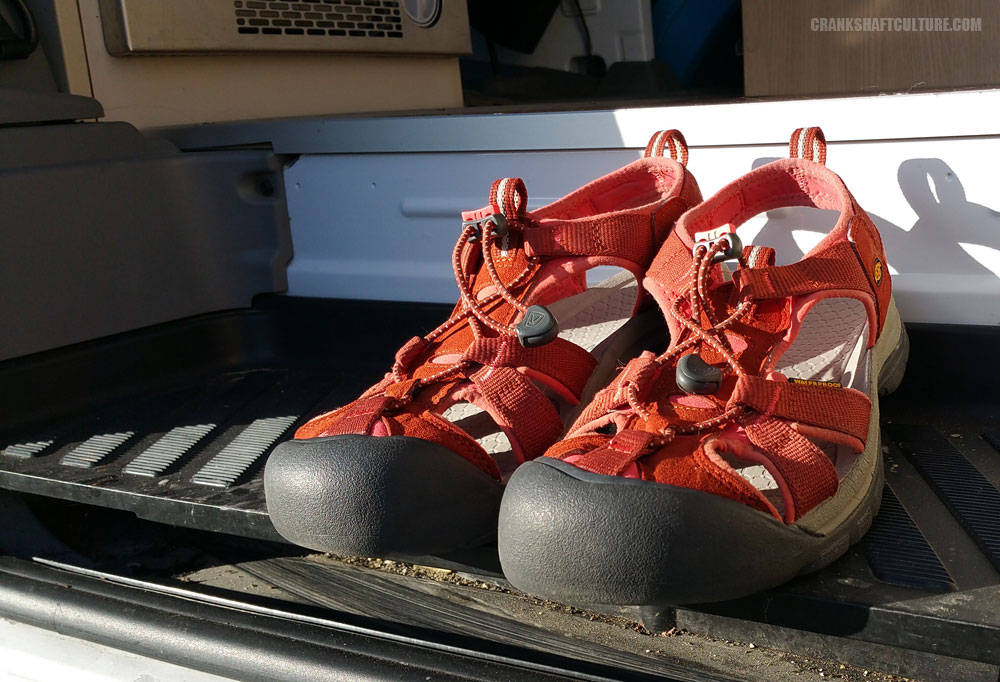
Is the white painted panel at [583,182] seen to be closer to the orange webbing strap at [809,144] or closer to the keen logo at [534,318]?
the orange webbing strap at [809,144]

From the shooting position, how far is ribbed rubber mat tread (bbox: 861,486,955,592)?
26.7 inches

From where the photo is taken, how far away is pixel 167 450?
1.09m

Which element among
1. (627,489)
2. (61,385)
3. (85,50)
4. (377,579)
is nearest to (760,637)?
(627,489)

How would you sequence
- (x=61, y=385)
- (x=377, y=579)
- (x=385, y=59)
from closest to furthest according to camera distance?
(x=377, y=579) < (x=61, y=385) < (x=385, y=59)

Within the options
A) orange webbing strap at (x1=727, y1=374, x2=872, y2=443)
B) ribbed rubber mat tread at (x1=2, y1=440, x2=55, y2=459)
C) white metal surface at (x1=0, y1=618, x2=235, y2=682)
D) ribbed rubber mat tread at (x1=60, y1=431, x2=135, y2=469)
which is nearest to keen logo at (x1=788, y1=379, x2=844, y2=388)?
orange webbing strap at (x1=727, y1=374, x2=872, y2=443)

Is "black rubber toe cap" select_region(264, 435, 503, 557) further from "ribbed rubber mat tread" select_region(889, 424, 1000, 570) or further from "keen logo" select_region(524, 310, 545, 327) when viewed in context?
"ribbed rubber mat tread" select_region(889, 424, 1000, 570)

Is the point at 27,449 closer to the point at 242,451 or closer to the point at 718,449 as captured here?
the point at 242,451

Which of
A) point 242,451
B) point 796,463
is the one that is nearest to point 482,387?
point 796,463

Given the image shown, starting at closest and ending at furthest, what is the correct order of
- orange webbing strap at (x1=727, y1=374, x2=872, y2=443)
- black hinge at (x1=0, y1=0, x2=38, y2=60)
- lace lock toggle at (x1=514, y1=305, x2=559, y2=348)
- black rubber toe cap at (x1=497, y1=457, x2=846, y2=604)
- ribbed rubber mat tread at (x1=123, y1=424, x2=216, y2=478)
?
1. black rubber toe cap at (x1=497, y1=457, x2=846, y2=604)
2. orange webbing strap at (x1=727, y1=374, x2=872, y2=443)
3. lace lock toggle at (x1=514, y1=305, x2=559, y2=348)
4. ribbed rubber mat tread at (x1=123, y1=424, x2=216, y2=478)
5. black hinge at (x1=0, y1=0, x2=38, y2=60)

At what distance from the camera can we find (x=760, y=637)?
0.70 m

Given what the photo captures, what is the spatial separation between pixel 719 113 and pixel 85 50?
39.0 inches

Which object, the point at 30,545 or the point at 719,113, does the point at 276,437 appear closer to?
the point at 30,545

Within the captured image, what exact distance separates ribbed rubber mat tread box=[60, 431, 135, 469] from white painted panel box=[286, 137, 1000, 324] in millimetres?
398

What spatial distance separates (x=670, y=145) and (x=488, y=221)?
0.92 feet
